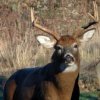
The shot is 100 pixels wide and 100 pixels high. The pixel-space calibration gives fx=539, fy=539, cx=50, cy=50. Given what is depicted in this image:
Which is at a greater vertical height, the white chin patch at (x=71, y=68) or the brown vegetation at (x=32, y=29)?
the white chin patch at (x=71, y=68)

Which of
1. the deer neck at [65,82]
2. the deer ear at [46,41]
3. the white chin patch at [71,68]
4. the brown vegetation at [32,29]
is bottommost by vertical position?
the brown vegetation at [32,29]

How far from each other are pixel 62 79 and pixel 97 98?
2971 millimetres

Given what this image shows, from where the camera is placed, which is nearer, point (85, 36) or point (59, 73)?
point (59, 73)

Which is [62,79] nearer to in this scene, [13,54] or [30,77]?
[30,77]

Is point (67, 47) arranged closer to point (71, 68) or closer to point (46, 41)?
point (71, 68)

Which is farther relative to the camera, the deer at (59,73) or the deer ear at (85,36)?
the deer ear at (85,36)

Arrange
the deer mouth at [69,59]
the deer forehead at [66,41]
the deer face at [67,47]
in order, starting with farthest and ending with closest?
the deer forehead at [66,41] → the deer face at [67,47] → the deer mouth at [69,59]

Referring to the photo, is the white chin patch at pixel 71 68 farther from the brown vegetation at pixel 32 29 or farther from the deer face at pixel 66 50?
the brown vegetation at pixel 32 29

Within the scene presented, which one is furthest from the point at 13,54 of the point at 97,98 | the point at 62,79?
the point at 62,79

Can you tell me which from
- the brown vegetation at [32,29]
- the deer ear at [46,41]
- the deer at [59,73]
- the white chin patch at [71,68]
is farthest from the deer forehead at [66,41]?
the brown vegetation at [32,29]

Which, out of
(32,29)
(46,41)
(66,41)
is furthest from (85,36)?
(32,29)

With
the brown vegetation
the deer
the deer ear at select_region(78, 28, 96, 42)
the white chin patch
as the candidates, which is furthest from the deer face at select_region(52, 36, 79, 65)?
the brown vegetation

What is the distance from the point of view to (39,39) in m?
9.54

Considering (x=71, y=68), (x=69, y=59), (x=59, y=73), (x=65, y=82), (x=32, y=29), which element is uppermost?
(x=69, y=59)
